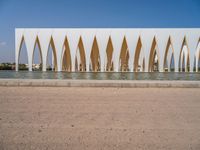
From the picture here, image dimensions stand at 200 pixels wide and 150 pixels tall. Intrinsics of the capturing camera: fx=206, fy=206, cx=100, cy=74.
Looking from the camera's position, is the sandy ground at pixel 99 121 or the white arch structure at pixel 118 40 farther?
the white arch structure at pixel 118 40

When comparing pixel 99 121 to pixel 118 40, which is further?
pixel 118 40

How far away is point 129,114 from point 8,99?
3.55 metres

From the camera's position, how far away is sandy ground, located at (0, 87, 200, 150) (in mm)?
2973

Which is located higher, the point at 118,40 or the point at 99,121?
the point at 118,40

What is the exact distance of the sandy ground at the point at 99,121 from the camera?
2.97m

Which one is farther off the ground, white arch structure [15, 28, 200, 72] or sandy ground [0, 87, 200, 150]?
white arch structure [15, 28, 200, 72]

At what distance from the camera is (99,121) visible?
13.1 ft

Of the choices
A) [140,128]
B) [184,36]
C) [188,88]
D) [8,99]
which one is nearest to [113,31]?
[184,36]

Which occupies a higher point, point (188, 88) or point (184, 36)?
point (184, 36)

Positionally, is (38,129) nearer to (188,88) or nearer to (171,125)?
(171,125)

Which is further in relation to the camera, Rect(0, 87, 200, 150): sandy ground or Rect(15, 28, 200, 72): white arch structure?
Rect(15, 28, 200, 72): white arch structure

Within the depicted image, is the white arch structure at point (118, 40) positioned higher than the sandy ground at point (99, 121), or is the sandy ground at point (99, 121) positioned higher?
the white arch structure at point (118, 40)

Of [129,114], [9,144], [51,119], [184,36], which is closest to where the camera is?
[9,144]

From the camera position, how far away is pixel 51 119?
13.5 feet
